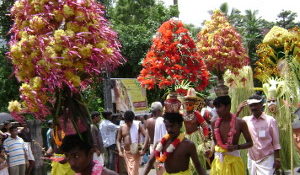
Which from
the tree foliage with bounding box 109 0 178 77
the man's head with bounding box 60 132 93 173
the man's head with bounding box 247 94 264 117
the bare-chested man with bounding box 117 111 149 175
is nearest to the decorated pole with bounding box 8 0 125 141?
the man's head with bounding box 60 132 93 173

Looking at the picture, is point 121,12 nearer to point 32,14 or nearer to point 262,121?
point 262,121

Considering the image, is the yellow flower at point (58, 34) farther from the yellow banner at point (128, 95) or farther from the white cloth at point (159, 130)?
the yellow banner at point (128, 95)

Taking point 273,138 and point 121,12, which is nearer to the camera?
point 273,138

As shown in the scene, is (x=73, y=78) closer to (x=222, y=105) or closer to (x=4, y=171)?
(x=222, y=105)

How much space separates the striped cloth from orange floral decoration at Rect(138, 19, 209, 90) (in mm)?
2976

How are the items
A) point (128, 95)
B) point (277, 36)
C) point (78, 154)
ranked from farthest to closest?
point (128, 95) → point (277, 36) → point (78, 154)

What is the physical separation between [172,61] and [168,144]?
7.67 ft

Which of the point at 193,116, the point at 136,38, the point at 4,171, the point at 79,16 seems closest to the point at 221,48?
the point at 193,116

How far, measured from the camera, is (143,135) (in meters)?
12.1

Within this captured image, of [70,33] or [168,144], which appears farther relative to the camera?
[168,144]

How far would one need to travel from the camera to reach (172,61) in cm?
872

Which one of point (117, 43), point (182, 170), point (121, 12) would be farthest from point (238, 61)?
point (121, 12)

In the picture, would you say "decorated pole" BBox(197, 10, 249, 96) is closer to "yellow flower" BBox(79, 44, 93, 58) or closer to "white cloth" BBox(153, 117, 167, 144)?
"white cloth" BBox(153, 117, 167, 144)

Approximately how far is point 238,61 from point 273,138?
264 cm
